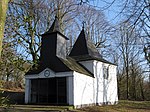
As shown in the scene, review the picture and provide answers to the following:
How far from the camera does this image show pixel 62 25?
31.1 m

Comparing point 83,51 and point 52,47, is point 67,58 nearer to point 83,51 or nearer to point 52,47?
point 52,47

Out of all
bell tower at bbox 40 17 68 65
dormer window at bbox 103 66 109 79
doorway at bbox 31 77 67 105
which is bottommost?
doorway at bbox 31 77 67 105

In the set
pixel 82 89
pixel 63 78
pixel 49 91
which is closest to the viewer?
pixel 63 78

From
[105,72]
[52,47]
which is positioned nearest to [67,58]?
[52,47]

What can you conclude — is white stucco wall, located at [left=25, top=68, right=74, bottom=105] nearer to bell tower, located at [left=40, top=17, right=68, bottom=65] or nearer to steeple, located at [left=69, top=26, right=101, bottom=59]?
bell tower, located at [left=40, top=17, right=68, bottom=65]

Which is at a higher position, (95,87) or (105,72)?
(105,72)

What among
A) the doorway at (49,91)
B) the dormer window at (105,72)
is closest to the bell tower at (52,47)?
the doorway at (49,91)

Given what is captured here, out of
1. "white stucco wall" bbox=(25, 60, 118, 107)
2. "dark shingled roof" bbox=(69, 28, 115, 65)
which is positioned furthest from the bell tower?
"dark shingled roof" bbox=(69, 28, 115, 65)

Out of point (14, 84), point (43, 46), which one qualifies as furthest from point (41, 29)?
point (14, 84)

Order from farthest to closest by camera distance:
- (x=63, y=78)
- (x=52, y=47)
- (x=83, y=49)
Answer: (x=83, y=49), (x=52, y=47), (x=63, y=78)

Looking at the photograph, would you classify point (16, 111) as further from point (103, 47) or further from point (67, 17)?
point (103, 47)

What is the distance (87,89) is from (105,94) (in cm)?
394

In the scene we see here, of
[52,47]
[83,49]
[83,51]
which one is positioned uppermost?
[83,49]

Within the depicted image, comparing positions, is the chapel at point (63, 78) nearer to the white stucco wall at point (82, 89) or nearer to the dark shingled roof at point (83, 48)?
the white stucco wall at point (82, 89)
